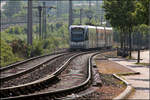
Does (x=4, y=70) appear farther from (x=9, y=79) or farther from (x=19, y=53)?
(x=19, y=53)

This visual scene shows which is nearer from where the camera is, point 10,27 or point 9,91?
point 9,91

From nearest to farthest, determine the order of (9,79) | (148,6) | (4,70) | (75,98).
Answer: (75,98) < (9,79) < (4,70) < (148,6)

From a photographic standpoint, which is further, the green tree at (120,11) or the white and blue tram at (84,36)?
the white and blue tram at (84,36)

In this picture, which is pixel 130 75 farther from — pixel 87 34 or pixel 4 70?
pixel 87 34

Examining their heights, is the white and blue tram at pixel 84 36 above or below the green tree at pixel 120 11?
below

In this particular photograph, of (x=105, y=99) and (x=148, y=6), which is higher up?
(x=148, y=6)

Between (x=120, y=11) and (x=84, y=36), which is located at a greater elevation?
(x=120, y=11)

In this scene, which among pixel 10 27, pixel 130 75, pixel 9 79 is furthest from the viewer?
pixel 10 27

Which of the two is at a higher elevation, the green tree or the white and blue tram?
the green tree

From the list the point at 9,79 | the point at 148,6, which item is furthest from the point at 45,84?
the point at 148,6

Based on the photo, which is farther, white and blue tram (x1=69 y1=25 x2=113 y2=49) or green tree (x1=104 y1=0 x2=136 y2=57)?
white and blue tram (x1=69 y1=25 x2=113 y2=49)

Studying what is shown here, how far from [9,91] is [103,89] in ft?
11.3

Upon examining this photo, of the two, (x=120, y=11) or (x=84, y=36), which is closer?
(x=120, y=11)

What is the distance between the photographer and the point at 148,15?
27109mm
